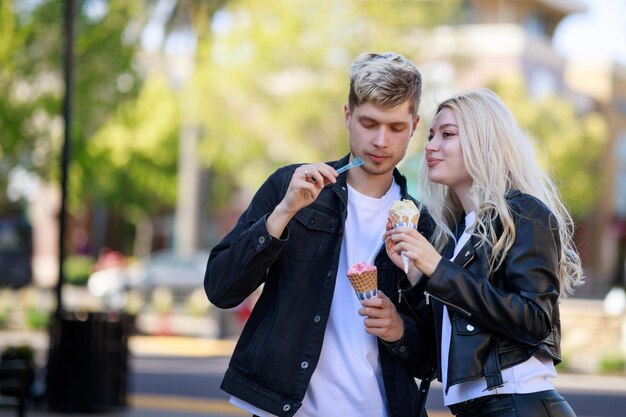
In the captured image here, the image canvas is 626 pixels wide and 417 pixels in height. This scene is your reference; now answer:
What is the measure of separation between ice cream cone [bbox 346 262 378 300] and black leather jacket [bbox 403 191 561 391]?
7.3 inches

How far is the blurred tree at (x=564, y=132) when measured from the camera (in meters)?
43.3

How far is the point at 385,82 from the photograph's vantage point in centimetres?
378

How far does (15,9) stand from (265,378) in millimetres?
17356

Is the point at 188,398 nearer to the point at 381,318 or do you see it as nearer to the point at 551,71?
the point at 381,318

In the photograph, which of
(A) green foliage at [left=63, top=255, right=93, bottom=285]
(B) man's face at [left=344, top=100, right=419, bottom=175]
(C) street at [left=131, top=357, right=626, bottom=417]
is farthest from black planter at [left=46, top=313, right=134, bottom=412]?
(A) green foliage at [left=63, top=255, right=93, bottom=285]

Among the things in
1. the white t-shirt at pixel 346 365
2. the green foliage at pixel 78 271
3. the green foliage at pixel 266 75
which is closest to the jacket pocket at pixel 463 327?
the white t-shirt at pixel 346 365

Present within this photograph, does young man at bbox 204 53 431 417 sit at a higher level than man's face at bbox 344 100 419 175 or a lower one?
lower

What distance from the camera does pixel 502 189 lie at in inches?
143

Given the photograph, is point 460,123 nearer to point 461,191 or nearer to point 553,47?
point 461,191

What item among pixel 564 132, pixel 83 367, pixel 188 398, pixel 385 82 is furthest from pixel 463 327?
pixel 564 132

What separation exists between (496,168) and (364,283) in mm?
557

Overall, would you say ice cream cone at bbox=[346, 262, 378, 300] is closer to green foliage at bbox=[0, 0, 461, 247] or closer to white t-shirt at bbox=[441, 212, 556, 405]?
white t-shirt at bbox=[441, 212, 556, 405]

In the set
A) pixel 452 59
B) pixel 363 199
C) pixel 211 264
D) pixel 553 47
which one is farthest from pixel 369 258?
pixel 553 47

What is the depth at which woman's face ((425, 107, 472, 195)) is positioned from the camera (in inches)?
148
